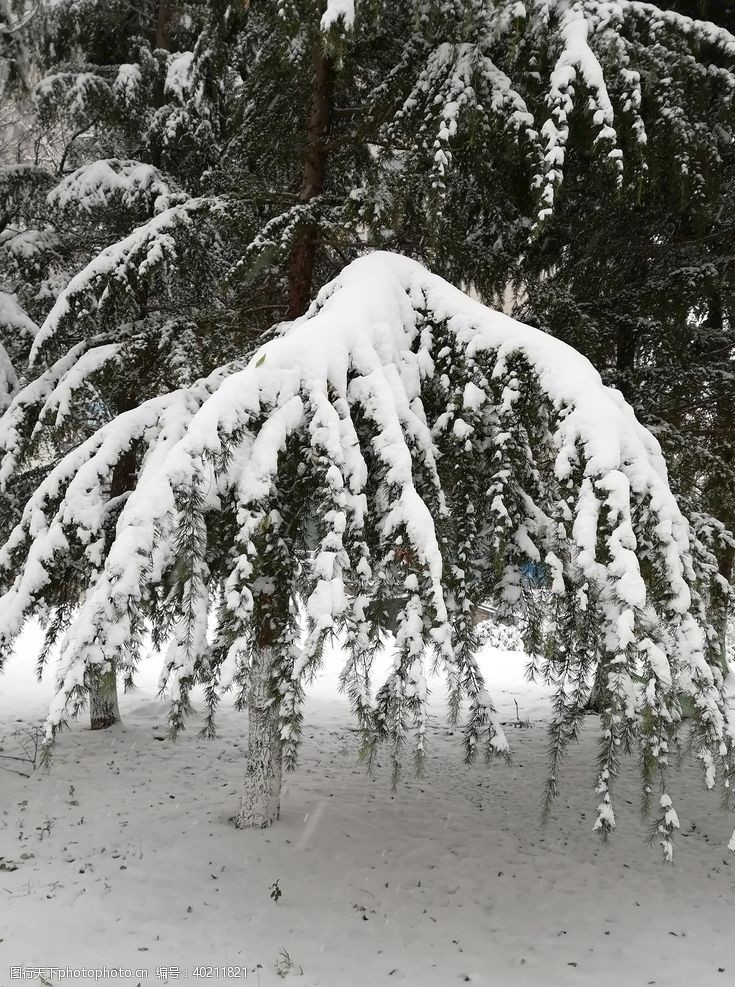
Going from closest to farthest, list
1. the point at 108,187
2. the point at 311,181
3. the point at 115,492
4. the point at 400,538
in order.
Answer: the point at 400,538 < the point at 311,181 < the point at 108,187 < the point at 115,492

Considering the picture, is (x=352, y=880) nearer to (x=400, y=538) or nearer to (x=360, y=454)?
(x=400, y=538)

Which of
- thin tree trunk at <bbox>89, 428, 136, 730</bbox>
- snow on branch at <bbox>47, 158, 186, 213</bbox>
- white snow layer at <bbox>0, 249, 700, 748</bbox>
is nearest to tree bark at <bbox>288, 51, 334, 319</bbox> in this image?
snow on branch at <bbox>47, 158, 186, 213</bbox>

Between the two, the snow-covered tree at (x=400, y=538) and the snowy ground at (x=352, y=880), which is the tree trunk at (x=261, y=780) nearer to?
the snowy ground at (x=352, y=880)

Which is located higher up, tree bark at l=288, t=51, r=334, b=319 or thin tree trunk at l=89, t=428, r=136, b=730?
tree bark at l=288, t=51, r=334, b=319

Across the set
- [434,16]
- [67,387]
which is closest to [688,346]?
[434,16]

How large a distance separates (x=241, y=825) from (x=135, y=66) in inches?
290

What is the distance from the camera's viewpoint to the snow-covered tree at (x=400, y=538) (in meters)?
2.62

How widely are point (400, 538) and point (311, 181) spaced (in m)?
3.69

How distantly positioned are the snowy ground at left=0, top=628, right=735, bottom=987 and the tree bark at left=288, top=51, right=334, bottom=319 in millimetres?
4321

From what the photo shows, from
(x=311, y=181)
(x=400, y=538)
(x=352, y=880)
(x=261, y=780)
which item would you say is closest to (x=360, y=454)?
(x=400, y=538)

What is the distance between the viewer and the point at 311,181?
5.32 m

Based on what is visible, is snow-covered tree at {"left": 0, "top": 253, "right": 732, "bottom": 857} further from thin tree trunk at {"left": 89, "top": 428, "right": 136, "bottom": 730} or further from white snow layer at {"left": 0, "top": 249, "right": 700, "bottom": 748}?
thin tree trunk at {"left": 89, "top": 428, "right": 136, "bottom": 730}

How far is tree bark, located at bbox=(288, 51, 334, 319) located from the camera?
5.26 m

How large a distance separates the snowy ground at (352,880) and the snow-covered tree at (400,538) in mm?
1772
